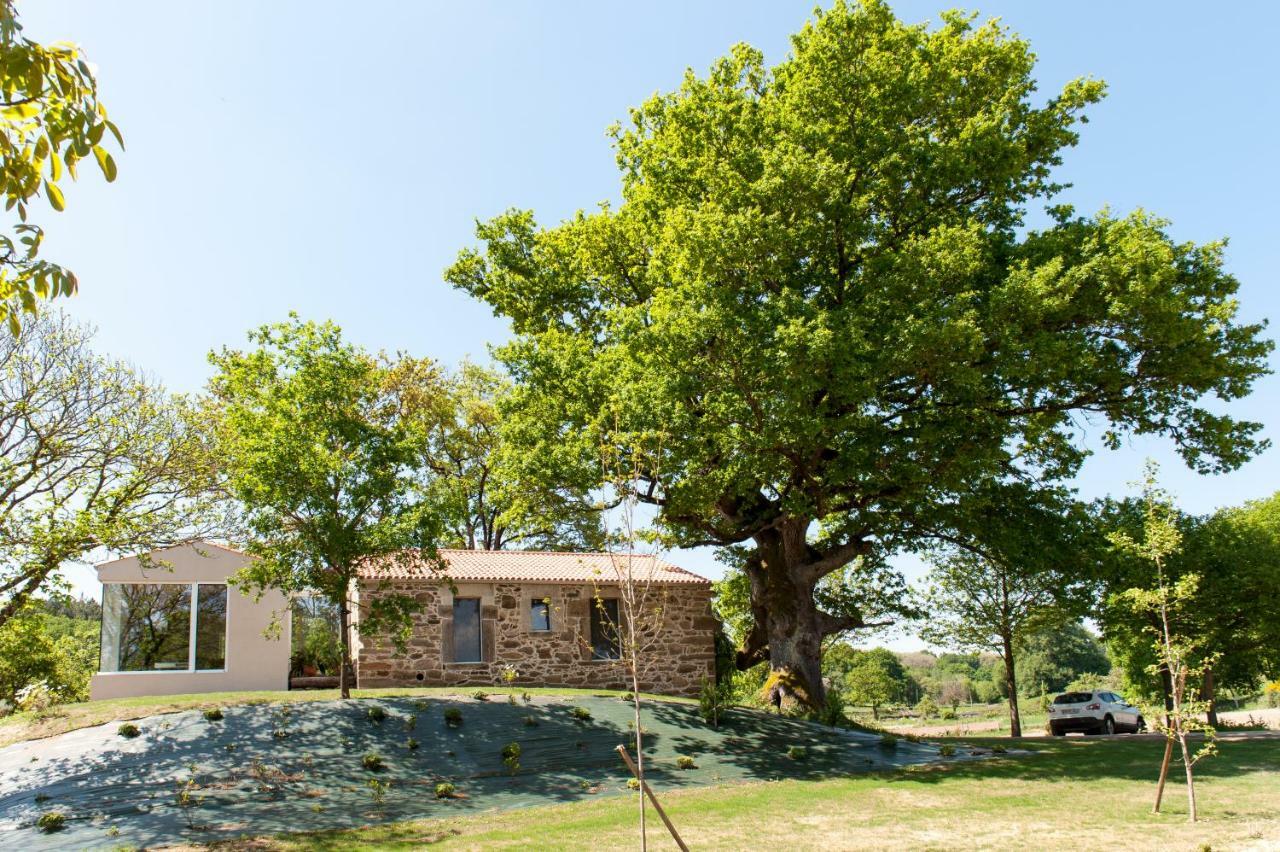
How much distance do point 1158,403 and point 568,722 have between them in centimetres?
1275

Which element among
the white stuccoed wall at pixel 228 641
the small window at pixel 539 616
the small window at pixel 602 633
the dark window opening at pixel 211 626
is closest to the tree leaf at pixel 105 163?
the white stuccoed wall at pixel 228 641

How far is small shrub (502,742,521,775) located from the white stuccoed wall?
25.3ft

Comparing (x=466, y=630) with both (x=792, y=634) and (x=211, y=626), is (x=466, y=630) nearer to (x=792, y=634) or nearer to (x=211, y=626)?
(x=211, y=626)

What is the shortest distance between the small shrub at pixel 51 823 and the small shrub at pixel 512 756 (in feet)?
18.9

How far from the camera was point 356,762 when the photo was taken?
13.0m

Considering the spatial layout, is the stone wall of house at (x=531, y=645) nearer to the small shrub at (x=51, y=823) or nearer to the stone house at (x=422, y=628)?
the stone house at (x=422, y=628)

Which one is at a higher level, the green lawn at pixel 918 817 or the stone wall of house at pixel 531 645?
the stone wall of house at pixel 531 645

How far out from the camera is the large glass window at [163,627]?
1909 cm

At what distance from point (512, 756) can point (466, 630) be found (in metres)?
7.91

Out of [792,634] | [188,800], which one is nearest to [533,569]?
[792,634]

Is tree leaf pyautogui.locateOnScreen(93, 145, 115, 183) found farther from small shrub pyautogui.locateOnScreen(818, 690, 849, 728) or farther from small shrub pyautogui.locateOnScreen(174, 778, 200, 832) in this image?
small shrub pyautogui.locateOnScreen(818, 690, 849, 728)

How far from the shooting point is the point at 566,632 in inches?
854

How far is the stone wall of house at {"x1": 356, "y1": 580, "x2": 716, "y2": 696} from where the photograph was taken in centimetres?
2019

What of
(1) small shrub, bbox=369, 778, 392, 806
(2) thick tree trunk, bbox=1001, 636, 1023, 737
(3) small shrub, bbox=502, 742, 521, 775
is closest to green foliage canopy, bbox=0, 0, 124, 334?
(1) small shrub, bbox=369, 778, 392, 806
